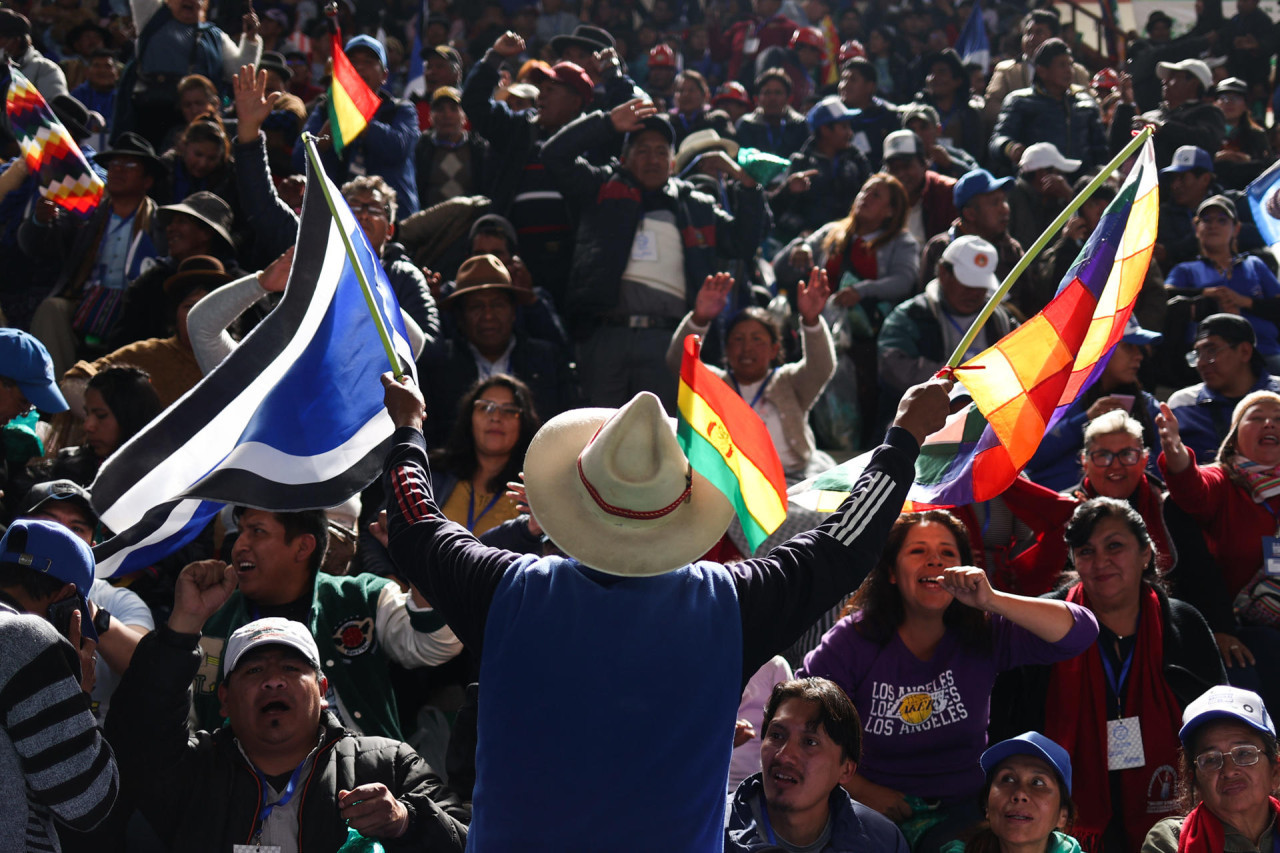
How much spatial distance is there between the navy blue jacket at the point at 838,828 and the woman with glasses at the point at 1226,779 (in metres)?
0.88

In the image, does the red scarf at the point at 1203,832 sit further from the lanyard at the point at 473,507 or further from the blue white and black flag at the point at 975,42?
the blue white and black flag at the point at 975,42

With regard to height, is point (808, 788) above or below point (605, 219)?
below

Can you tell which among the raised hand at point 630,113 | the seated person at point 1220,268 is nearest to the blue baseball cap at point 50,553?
the raised hand at point 630,113

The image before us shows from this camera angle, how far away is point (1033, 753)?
442 centimetres

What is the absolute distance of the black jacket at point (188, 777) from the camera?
415cm

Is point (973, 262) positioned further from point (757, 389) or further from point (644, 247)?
point (644, 247)

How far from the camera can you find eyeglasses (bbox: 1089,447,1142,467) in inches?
234

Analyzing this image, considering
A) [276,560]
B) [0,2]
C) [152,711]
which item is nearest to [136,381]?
[276,560]

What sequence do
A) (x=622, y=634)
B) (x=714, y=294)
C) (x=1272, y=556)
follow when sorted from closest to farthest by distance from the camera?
(x=622, y=634), (x=1272, y=556), (x=714, y=294)

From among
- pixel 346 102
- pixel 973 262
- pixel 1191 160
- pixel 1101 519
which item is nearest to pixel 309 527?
pixel 1101 519

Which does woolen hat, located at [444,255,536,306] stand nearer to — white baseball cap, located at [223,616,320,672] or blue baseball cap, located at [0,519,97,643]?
white baseball cap, located at [223,616,320,672]

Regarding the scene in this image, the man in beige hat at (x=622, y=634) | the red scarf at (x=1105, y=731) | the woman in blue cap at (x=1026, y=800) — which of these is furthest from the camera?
the red scarf at (x=1105, y=731)

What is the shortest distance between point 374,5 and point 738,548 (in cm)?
1066

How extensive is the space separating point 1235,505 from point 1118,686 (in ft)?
4.59
